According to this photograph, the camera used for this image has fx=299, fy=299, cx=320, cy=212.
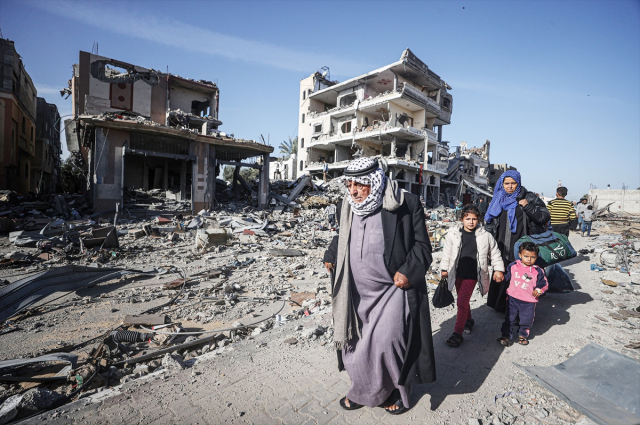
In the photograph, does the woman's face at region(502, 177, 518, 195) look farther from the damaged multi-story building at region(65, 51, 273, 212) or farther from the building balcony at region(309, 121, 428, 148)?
the building balcony at region(309, 121, 428, 148)

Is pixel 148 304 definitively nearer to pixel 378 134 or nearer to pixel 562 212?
pixel 562 212

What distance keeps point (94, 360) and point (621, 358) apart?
458 centimetres

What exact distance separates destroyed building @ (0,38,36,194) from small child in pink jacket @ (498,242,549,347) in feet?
78.0

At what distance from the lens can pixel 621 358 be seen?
2.36 metres

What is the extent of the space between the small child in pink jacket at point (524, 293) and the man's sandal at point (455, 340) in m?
0.46

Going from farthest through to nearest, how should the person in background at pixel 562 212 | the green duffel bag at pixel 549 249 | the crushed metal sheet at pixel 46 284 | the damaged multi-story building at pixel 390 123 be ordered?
the damaged multi-story building at pixel 390 123 < the person in background at pixel 562 212 < the crushed metal sheet at pixel 46 284 < the green duffel bag at pixel 549 249

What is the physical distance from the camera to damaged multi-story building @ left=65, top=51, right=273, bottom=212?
1302 cm

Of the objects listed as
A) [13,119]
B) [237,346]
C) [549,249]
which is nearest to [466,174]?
[549,249]

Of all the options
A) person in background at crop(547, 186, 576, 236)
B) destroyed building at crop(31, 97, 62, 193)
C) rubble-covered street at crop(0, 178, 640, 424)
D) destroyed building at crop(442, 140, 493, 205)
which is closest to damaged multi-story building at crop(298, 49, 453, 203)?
destroyed building at crop(442, 140, 493, 205)

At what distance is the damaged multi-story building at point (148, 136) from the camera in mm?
13016

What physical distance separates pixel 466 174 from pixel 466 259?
33.3 metres

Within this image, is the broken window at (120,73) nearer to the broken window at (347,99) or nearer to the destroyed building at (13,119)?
the destroyed building at (13,119)

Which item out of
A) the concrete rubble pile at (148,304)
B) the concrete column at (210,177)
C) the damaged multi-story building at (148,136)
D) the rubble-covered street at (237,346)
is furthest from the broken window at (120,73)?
the rubble-covered street at (237,346)

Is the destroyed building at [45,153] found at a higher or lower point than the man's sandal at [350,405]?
higher
